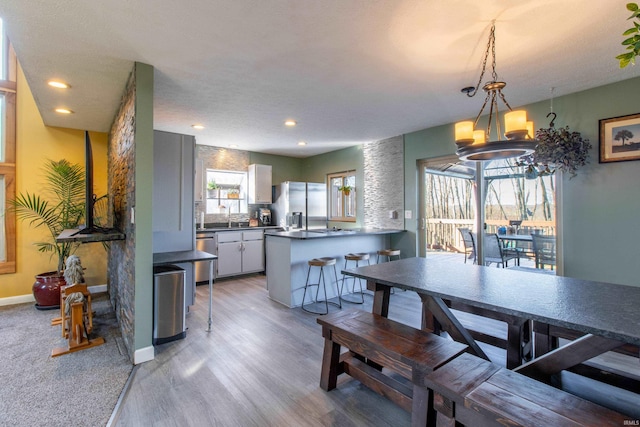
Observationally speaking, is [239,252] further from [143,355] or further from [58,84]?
[58,84]

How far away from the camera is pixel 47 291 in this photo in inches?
151

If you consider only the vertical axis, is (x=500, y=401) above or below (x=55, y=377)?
above

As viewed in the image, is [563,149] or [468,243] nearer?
[563,149]

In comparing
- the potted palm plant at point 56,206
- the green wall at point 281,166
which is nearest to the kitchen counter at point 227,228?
the green wall at point 281,166

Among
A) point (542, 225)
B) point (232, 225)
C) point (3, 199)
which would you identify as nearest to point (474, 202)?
point (542, 225)

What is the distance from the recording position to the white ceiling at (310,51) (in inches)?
73.3

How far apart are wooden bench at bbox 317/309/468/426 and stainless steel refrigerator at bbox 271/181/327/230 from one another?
3834mm

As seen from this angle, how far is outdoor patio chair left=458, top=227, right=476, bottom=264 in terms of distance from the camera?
420cm

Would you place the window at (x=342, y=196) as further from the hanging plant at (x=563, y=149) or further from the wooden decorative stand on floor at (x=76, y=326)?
the wooden decorative stand on floor at (x=76, y=326)

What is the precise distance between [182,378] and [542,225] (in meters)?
4.17

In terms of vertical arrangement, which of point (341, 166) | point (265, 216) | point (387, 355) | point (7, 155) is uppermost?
point (341, 166)

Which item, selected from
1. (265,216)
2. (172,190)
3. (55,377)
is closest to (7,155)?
(172,190)

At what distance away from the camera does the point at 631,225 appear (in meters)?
A: 2.86

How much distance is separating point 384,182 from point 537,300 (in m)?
3.82
